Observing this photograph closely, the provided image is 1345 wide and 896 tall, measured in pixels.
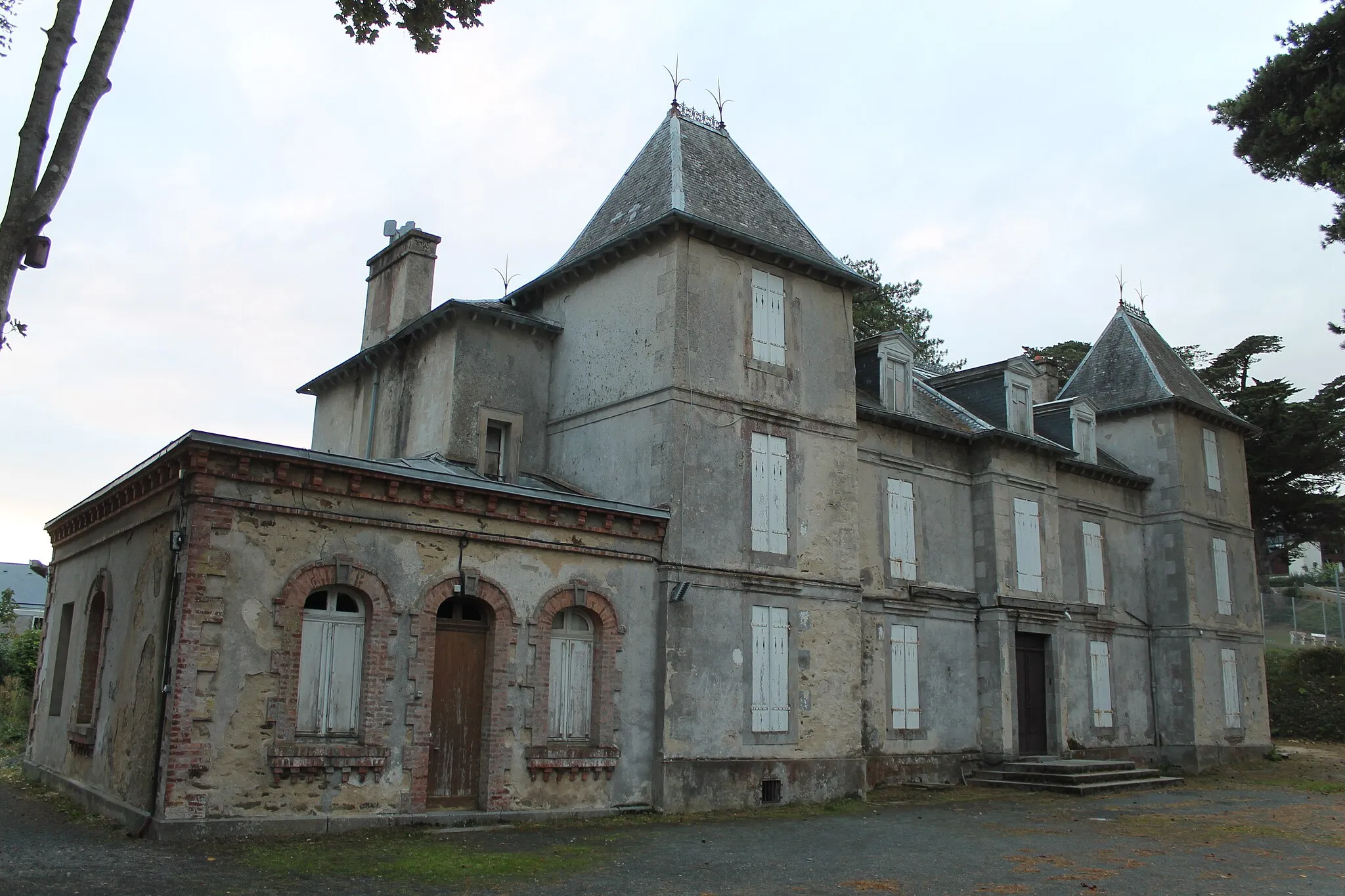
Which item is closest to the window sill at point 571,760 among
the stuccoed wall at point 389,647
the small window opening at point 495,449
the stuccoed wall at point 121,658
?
the stuccoed wall at point 389,647

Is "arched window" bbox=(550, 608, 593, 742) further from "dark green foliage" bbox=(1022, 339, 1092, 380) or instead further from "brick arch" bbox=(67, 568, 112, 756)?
"dark green foliage" bbox=(1022, 339, 1092, 380)

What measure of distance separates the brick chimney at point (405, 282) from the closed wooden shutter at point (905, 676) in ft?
33.7

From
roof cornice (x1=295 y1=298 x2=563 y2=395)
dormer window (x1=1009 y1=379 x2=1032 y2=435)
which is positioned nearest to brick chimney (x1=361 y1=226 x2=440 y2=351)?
roof cornice (x1=295 y1=298 x2=563 y2=395)

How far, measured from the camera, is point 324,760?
1163 centimetres

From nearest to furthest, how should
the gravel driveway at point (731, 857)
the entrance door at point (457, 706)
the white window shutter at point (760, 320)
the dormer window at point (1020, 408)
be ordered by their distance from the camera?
the gravel driveway at point (731, 857)
the entrance door at point (457, 706)
the white window shutter at point (760, 320)
the dormer window at point (1020, 408)

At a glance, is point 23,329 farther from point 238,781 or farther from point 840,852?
point 840,852

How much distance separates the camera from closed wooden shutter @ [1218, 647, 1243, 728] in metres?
25.1

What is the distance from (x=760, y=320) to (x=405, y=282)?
6686 millimetres

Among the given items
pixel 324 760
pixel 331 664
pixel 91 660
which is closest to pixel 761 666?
pixel 331 664

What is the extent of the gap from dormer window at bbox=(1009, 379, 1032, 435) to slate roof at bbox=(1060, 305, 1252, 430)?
4998 millimetres

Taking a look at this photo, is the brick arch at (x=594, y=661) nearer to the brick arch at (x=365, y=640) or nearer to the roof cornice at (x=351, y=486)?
the roof cornice at (x=351, y=486)

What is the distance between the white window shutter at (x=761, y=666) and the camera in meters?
15.5

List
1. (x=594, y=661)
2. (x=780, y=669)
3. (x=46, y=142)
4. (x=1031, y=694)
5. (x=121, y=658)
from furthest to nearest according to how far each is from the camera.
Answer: (x=1031, y=694)
(x=780, y=669)
(x=594, y=661)
(x=121, y=658)
(x=46, y=142)

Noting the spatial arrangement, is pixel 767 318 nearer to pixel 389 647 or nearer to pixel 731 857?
pixel 389 647
